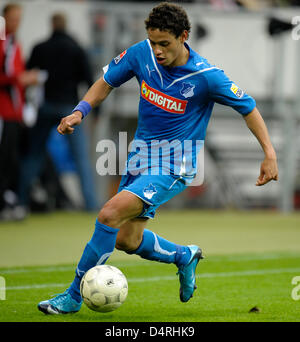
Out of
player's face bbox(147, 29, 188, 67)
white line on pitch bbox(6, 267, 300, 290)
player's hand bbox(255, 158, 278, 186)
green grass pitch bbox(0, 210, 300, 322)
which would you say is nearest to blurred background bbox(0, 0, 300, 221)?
green grass pitch bbox(0, 210, 300, 322)

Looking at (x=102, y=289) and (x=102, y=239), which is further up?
(x=102, y=239)

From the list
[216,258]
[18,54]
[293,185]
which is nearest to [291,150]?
[293,185]

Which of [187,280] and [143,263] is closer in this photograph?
[187,280]

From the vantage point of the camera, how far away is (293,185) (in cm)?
1516

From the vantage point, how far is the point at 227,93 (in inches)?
203

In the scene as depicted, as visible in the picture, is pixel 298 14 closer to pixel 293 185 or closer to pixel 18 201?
pixel 293 185

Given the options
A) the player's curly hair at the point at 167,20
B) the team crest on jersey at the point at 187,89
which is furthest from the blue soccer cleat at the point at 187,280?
the player's curly hair at the point at 167,20

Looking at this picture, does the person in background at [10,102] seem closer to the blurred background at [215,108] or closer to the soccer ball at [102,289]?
the blurred background at [215,108]

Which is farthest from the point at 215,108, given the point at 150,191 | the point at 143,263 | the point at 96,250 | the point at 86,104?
the point at 96,250

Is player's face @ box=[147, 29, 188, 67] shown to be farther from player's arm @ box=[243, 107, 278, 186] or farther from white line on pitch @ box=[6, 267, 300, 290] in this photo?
white line on pitch @ box=[6, 267, 300, 290]

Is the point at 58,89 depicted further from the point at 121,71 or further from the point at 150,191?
the point at 150,191

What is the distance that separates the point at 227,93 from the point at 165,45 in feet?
1.70

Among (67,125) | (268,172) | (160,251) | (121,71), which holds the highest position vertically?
(121,71)

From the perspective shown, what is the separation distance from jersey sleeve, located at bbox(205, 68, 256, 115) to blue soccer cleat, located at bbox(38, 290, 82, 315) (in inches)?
64.3
